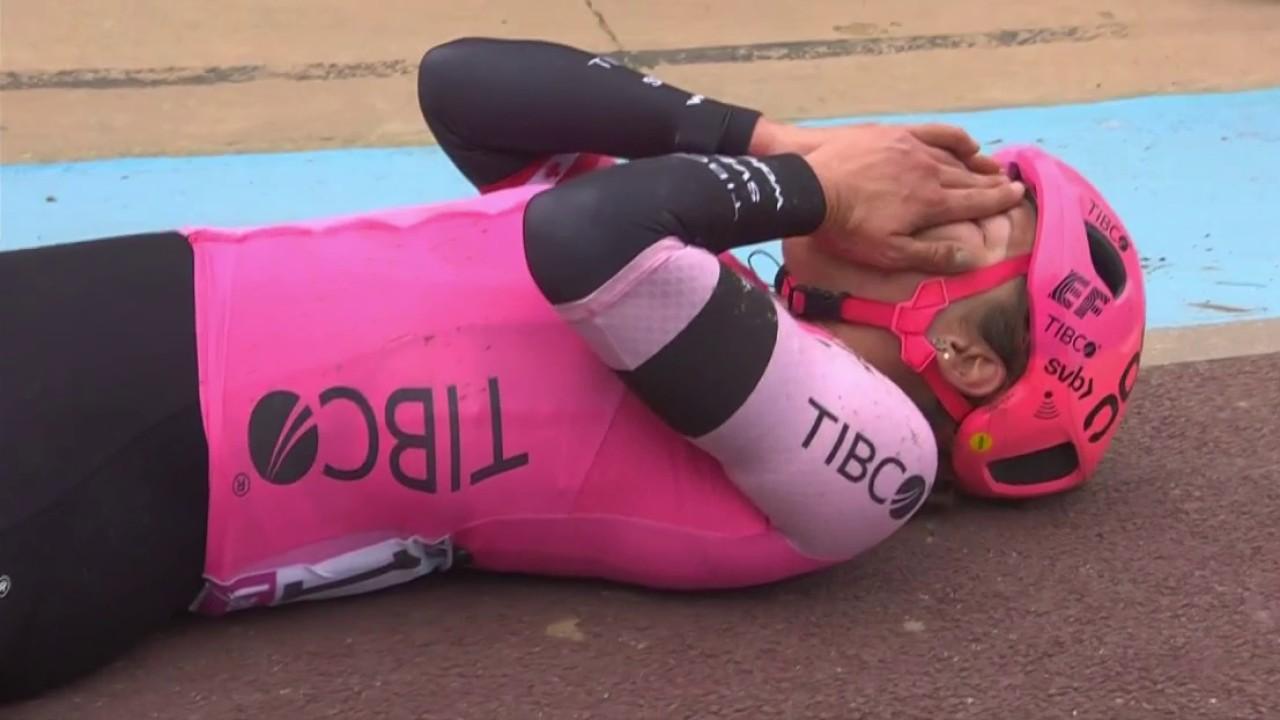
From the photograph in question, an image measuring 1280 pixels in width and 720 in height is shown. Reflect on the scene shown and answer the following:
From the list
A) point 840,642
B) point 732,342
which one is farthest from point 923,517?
point 732,342

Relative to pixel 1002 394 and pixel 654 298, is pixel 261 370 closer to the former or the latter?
pixel 654 298

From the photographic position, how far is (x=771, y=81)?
2.48m

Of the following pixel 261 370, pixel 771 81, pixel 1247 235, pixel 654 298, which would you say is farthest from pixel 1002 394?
pixel 771 81

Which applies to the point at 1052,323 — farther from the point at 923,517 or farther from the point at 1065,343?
the point at 923,517

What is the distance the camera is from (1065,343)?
1.20 meters

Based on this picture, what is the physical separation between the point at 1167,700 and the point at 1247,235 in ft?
3.21

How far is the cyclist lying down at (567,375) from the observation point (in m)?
1.05

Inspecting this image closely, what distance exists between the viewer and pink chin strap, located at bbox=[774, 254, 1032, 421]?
3.93 feet

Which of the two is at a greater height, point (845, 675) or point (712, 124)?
point (712, 124)

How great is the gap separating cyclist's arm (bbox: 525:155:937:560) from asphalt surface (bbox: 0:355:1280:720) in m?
0.09

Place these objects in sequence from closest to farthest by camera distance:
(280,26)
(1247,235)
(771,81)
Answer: (1247,235) < (771,81) < (280,26)

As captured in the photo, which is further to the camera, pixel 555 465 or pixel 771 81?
pixel 771 81

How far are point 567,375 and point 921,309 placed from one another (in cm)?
29

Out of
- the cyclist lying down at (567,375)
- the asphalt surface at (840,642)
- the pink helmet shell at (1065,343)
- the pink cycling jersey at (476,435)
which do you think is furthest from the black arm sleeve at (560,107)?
the asphalt surface at (840,642)
